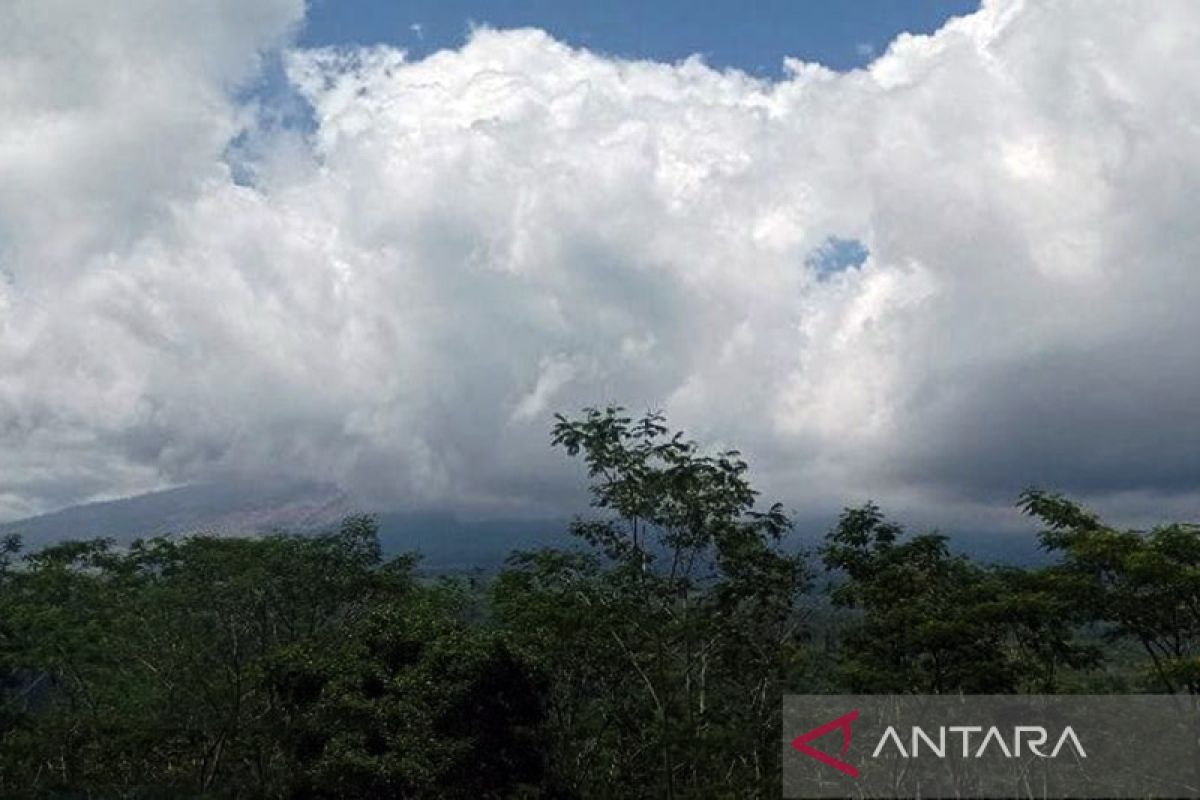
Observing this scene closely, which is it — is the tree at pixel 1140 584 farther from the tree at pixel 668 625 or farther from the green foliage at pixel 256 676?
the green foliage at pixel 256 676

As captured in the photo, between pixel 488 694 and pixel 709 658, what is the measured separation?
6549 mm

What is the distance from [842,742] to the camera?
26.1 meters

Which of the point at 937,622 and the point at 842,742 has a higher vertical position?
the point at 937,622

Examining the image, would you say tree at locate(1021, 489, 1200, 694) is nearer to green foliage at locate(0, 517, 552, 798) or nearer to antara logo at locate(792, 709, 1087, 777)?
antara logo at locate(792, 709, 1087, 777)

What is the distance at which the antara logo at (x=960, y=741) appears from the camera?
23.6m

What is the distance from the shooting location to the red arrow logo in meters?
25.7

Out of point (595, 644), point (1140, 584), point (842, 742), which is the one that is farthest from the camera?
point (595, 644)

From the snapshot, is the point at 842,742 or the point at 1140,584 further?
the point at 842,742

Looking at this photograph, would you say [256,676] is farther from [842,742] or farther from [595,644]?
[842,742]

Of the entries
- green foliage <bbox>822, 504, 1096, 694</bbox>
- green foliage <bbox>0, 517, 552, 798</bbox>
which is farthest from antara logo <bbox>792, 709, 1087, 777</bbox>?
green foliage <bbox>0, 517, 552, 798</bbox>

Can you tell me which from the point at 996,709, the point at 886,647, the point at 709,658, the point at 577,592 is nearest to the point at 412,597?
the point at 577,592

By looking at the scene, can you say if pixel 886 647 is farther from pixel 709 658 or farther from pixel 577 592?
pixel 577 592

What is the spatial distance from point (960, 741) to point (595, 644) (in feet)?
35.0

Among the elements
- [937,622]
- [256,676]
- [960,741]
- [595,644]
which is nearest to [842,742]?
[960,741]
